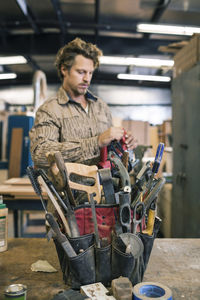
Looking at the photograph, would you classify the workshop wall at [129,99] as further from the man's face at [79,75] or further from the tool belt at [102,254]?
the tool belt at [102,254]

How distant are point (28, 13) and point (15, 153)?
252 cm

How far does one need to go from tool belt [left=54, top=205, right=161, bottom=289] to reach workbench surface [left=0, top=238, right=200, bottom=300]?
0.30ft

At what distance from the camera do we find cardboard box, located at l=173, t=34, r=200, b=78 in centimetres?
233

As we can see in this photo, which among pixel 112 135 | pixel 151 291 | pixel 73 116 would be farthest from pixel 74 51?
pixel 151 291

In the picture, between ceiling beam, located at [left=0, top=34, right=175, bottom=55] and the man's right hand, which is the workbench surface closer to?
the man's right hand

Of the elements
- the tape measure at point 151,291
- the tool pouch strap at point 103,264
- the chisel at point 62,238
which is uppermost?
the chisel at point 62,238

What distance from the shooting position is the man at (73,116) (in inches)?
47.2

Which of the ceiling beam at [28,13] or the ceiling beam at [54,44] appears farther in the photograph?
the ceiling beam at [54,44]

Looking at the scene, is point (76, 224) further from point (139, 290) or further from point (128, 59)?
point (128, 59)

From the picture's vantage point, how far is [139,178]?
811 millimetres

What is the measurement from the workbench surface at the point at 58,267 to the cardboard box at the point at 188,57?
5.58 ft

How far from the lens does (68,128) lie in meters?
1.36

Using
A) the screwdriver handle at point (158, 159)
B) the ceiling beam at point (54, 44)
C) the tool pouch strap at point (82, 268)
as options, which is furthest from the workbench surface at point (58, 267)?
the ceiling beam at point (54, 44)

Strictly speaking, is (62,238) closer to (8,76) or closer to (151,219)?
(151,219)
